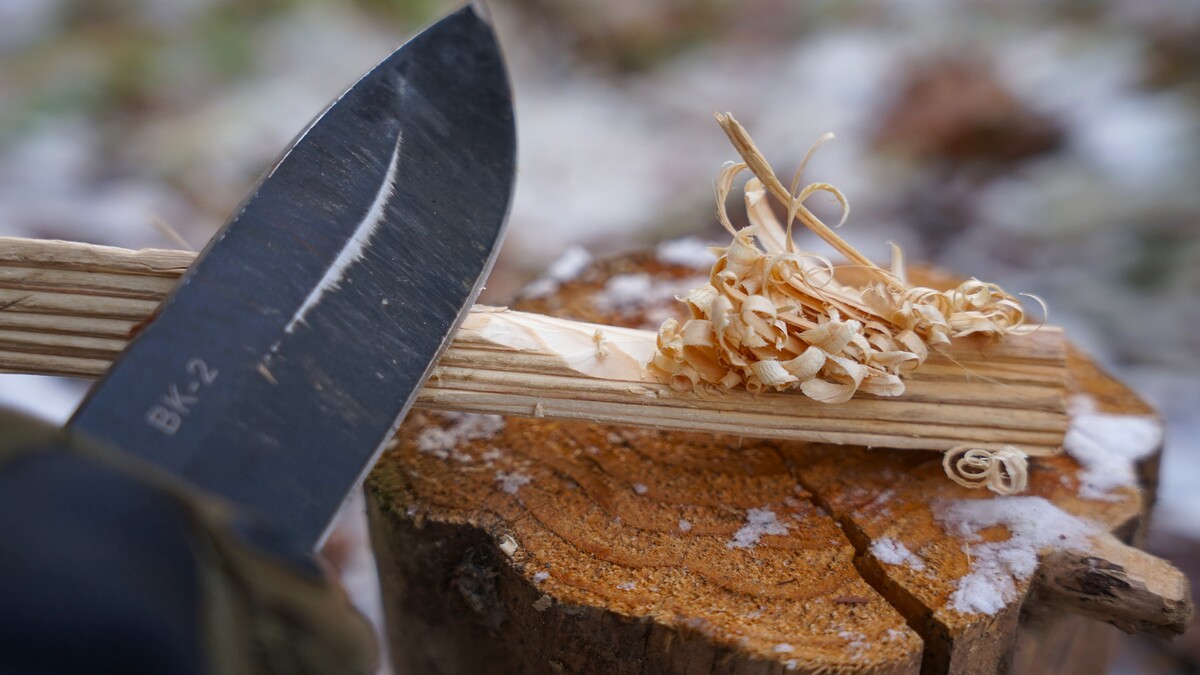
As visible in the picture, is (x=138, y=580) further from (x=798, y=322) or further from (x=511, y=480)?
(x=798, y=322)

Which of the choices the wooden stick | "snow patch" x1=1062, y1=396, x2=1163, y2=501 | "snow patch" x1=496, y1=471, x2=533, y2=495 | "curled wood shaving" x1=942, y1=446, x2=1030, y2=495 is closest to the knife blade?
the wooden stick

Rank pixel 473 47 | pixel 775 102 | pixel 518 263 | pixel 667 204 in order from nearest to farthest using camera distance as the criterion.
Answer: pixel 473 47 → pixel 518 263 → pixel 667 204 → pixel 775 102

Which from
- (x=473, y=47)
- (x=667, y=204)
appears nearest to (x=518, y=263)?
(x=667, y=204)

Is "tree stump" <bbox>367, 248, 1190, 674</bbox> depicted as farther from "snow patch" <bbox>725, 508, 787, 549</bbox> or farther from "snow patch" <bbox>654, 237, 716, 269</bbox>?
"snow patch" <bbox>654, 237, 716, 269</bbox>

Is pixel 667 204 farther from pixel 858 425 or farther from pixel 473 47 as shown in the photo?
pixel 858 425

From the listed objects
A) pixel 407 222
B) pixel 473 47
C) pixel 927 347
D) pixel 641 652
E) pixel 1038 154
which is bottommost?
pixel 641 652

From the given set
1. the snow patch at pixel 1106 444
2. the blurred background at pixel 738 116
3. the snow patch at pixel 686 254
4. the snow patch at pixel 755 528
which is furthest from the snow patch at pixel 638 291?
the blurred background at pixel 738 116

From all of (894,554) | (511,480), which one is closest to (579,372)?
(511,480)
